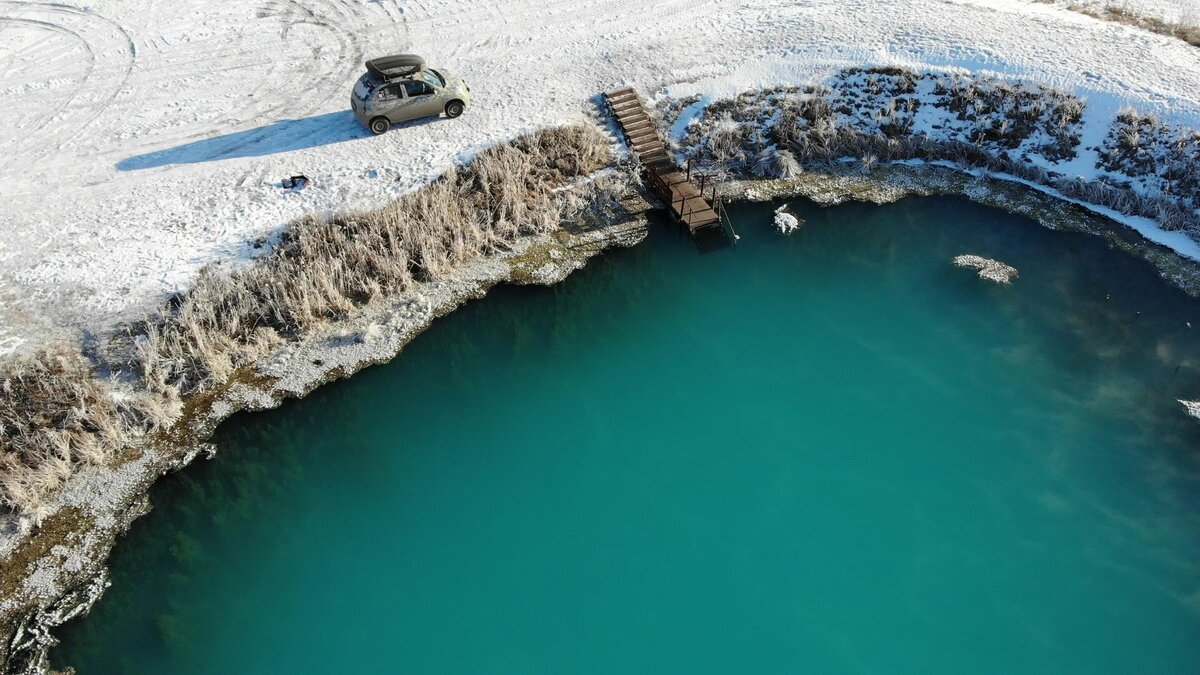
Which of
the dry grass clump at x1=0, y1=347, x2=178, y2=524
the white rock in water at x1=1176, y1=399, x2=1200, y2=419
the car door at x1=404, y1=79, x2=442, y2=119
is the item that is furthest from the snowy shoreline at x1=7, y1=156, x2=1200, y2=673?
the car door at x1=404, y1=79, x2=442, y2=119

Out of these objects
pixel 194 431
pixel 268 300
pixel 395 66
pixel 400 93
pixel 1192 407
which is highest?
pixel 395 66

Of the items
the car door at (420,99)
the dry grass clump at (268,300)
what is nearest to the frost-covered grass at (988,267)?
the dry grass clump at (268,300)

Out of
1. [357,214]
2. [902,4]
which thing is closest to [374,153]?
[357,214]

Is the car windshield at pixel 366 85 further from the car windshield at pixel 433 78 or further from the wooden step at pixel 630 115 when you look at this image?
the wooden step at pixel 630 115

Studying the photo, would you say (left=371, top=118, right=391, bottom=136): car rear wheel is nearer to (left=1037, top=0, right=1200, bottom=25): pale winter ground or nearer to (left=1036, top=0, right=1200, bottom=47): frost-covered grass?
(left=1036, top=0, right=1200, bottom=47): frost-covered grass

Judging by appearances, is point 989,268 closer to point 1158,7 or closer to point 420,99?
point 1158,7

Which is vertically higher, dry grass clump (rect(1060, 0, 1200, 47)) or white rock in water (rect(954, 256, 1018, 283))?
dry grass clump (rect(1060, 0, 1200, 47))

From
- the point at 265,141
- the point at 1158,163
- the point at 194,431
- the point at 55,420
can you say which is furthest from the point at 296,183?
the point at 1158,163
